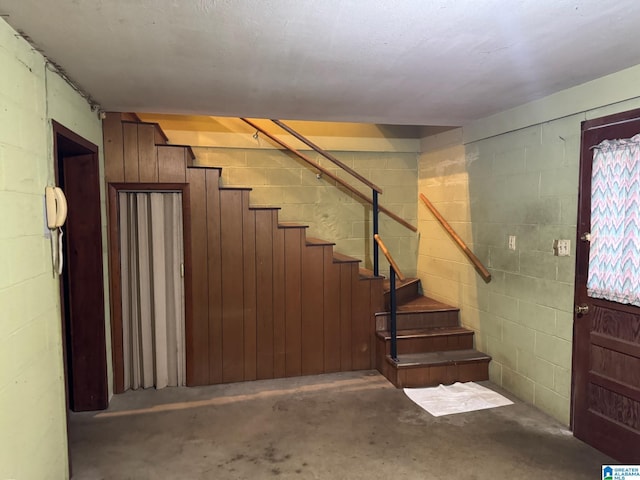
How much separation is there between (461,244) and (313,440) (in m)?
2.10

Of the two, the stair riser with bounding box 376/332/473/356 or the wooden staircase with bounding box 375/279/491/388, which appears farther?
the stair riser with bounding box 376/332/473/356

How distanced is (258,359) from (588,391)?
8.06ft

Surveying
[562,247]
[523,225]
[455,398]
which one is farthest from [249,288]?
[562,247]

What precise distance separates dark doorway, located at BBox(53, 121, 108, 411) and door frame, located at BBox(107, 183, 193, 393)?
0.80 feet

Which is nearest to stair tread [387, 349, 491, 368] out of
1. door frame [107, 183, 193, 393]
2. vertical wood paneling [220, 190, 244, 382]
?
vertical wood paneling [220, 190, 244, 382]

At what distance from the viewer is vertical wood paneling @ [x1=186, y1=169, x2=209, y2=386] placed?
339cm

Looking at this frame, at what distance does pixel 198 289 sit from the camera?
3.46 meters

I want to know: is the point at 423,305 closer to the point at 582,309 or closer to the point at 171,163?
the point at 582,309

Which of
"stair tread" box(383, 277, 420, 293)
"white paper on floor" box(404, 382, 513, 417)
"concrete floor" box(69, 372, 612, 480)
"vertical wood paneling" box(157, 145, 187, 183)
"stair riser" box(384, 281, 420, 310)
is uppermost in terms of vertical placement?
"vertical wood paneling" box(157, 145, 187, 183)

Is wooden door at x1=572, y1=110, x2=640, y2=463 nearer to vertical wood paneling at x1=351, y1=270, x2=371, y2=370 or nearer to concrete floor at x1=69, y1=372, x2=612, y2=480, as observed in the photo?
concrete floor at x1=69, y1=372, x2=612, y2=480

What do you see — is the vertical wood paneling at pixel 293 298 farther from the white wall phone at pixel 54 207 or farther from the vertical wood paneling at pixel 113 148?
the white wall phone at pixel 54 207

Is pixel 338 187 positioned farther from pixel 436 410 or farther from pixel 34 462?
pixel 34 462

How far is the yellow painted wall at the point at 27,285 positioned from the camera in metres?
1.64

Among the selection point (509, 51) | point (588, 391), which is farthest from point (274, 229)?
point (588, 391)
